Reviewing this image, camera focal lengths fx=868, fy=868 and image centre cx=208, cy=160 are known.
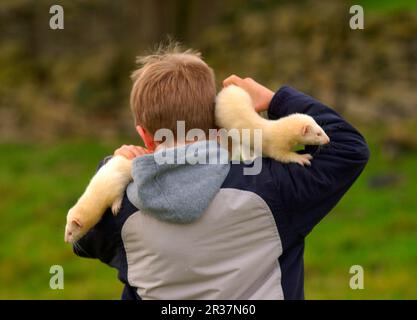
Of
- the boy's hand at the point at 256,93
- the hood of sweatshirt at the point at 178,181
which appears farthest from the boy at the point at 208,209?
the boy's hand at the point at 256,93

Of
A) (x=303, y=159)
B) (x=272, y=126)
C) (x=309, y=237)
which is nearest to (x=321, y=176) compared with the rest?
(x=303, y=159)

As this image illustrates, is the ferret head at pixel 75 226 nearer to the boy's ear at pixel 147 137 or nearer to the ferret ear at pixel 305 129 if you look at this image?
the boy's ear at pixel 147 137

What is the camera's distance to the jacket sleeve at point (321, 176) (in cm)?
236

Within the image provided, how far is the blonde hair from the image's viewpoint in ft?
7.77

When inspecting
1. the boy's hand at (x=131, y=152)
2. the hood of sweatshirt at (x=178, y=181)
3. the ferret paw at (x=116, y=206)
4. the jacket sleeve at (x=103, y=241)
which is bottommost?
the jacket sleeve at (x=103, y=241)

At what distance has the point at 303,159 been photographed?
242cm

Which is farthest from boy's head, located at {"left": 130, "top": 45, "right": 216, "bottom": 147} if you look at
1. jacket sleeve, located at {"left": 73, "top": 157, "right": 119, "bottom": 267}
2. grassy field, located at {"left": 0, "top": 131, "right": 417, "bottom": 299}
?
grassy field, located at {"left": 0, "top": 131, "right": 417, "bottom": 299}

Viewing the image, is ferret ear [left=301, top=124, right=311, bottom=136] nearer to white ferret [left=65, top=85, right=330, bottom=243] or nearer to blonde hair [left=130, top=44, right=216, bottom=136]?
white ferret [left=65, top=85, right=330, bottom=243]

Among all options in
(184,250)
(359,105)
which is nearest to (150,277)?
(184,250)

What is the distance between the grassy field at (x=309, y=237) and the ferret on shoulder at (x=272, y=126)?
4.17 meters

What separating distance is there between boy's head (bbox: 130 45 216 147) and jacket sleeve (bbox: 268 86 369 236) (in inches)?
10.0

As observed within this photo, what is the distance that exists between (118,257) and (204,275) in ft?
0.97

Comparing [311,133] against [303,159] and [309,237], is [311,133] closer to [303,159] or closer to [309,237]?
[303,159]

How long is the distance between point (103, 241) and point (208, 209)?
0.34 m
